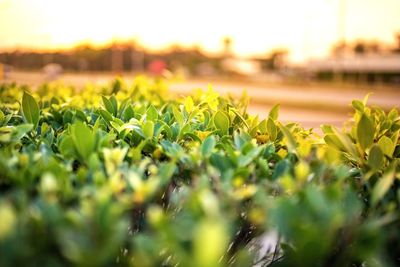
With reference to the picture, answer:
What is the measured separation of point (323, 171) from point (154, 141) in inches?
27.7

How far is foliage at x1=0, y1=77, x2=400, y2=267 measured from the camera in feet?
3.35

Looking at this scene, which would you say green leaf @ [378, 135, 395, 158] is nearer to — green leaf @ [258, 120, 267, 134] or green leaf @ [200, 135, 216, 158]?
green leaf @ [258, 120, 267, 134]

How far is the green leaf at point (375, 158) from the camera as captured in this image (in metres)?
1.61

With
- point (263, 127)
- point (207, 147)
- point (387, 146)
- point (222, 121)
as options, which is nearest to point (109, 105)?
point (222, 121)

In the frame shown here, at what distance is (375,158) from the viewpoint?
5.32 feet

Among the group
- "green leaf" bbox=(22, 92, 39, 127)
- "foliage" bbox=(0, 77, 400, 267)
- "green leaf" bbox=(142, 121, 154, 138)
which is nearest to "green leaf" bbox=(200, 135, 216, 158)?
"foliage" bbox=(0, 77, 400, 267)

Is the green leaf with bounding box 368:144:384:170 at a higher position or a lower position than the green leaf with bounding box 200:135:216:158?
lower

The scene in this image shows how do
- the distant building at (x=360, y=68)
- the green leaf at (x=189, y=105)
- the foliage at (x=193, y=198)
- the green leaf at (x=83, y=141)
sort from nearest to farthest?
1. the foliage at (x=193, y=198)
2. the green leaf at (x=83, y=141)
3. the green leaf at (x=189, y=105)
4. the distant building at (x=360, y=68)

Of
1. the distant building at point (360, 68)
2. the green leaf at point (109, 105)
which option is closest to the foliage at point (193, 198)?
the green leaf at point (109, 105)

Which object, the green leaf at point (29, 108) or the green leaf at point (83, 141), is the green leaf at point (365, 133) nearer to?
the green leaf at point (83, 141)

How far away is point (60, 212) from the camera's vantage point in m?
1.09

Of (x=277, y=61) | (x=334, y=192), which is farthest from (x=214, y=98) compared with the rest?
(x=277, y=61)

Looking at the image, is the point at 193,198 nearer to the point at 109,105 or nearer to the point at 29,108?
the point at 29,108

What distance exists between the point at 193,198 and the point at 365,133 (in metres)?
0.98
